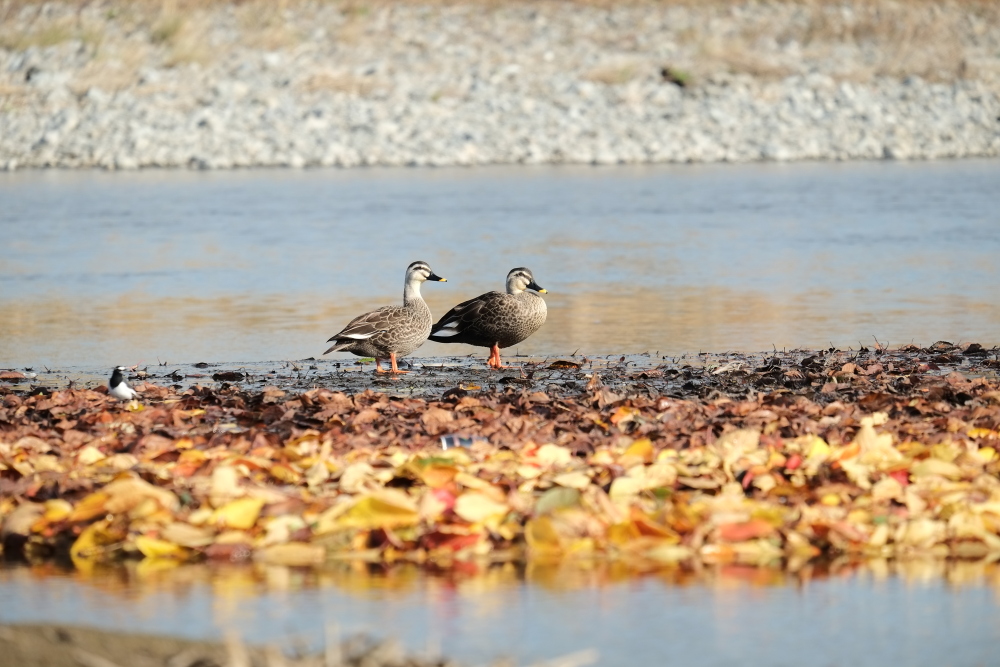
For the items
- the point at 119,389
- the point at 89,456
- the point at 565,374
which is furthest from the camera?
the point at 565,374

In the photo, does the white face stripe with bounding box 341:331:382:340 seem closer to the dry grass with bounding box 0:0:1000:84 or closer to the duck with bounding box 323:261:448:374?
the duck with bounding box 323:261:448:374

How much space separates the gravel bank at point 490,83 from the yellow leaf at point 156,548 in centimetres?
2788

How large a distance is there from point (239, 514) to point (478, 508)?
0.95 m

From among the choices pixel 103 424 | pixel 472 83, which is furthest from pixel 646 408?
pixel 472 83

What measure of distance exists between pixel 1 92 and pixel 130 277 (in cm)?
2176

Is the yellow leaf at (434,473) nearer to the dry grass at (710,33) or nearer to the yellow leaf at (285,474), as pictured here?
the yellow leaf at (285,474)

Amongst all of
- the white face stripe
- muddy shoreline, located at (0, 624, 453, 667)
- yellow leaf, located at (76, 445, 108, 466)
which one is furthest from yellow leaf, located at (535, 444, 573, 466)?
the white face stripe

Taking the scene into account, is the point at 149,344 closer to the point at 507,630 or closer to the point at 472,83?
the point at 507,630

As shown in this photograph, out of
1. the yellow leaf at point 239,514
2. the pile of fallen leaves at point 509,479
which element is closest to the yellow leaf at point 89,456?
the pile of fallen leaves at point 509,479

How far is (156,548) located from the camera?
5930 mm

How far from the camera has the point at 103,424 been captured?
8.07m

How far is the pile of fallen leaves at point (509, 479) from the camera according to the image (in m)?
5.95

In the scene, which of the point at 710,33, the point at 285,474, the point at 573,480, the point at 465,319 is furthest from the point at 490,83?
the point at 573,480

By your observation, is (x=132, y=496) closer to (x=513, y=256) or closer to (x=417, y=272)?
(x=417, y=272)
